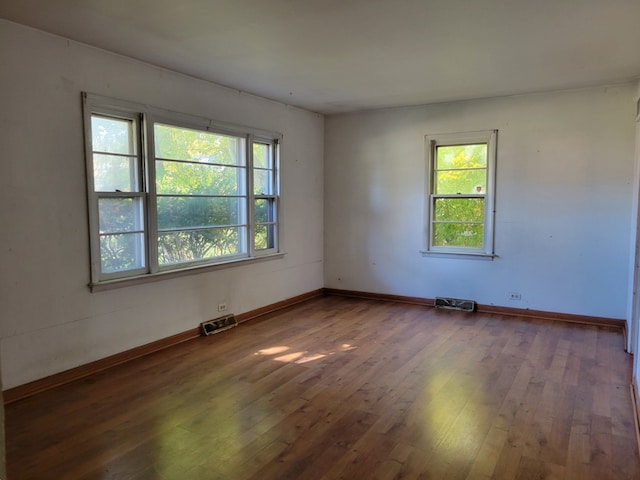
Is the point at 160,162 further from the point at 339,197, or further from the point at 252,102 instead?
the point at 339,197

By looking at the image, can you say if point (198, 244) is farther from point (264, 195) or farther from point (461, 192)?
point (461, 192)

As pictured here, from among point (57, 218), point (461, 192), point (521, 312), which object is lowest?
point (521, 312)

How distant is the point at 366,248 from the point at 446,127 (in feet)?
6.21

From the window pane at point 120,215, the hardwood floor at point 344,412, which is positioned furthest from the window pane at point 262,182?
the hardwood floor at point 344,412

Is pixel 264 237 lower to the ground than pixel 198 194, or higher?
lower

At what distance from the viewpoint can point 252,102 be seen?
5086mm

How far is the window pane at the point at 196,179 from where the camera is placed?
4164mm

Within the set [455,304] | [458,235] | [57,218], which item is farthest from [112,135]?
[455,304]

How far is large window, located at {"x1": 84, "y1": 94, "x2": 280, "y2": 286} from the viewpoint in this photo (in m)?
3.67

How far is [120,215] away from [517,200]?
13.9 feet

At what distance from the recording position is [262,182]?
539cm

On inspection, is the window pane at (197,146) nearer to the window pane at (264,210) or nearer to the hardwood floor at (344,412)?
the window pane at (264,210)

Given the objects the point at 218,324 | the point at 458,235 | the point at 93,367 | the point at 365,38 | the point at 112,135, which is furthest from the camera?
the point at 458,235

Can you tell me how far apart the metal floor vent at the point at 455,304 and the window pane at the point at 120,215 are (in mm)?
3664
